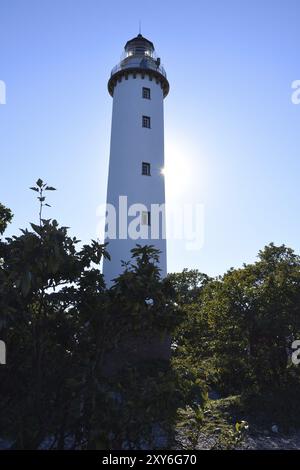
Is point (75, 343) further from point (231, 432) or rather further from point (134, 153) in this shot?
point (134, 153)

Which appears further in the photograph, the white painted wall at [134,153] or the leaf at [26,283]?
the white painted wall at [134,153]

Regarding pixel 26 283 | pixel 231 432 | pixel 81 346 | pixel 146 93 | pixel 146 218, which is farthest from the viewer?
pixel 146 93

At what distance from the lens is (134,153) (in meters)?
28.4

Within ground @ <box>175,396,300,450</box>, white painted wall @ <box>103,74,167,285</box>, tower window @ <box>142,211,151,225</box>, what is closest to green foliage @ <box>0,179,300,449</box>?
ground @ <box>175,396,300,450</box>

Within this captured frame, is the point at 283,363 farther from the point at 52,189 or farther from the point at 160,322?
the point at 52,189

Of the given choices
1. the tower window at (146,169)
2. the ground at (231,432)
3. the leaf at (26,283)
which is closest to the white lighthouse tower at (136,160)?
the tower window at (146,169)

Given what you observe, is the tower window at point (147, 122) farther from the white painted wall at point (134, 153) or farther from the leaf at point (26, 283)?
the leaf at point (26, 283)

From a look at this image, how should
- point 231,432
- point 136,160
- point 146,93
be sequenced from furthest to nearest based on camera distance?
point 146,93 → point 136,160 → point 231,432

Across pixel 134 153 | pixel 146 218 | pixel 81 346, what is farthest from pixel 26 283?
pixel 134 153

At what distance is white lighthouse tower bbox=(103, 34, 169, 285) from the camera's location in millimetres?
26797

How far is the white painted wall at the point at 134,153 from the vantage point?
26.8m

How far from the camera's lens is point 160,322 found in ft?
28.2

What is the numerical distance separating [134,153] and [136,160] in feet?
1.82
